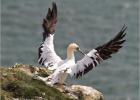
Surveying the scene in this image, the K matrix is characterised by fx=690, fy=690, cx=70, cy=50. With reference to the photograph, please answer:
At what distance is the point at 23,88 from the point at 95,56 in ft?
14.4

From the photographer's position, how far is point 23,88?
2106cm

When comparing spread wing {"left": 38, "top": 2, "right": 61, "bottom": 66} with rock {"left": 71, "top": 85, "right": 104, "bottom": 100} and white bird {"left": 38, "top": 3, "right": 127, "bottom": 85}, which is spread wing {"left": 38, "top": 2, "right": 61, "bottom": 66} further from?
rock {"left": 71, "top": 85, "right": 104, "bottom": 100}

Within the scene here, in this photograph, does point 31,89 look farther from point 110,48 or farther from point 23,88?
point 110,48

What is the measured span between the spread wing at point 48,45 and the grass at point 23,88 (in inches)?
132

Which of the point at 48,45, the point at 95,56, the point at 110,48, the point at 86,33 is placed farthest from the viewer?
the point at 86,33

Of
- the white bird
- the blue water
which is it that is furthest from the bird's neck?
the blue water

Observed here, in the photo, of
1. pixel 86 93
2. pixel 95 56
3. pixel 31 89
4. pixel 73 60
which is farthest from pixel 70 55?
pixel 31 89

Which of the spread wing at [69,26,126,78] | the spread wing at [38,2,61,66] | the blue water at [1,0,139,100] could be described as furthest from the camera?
the blue water at [1,0,139,100]

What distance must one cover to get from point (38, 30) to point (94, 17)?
13.2m

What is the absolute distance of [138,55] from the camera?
85.9m

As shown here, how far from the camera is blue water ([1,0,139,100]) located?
7688 cm

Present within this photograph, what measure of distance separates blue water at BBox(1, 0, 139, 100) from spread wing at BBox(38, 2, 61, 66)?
132 feet

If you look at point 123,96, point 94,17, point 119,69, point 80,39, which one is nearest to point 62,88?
point 123,96

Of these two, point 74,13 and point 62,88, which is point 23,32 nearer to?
point 74,13
